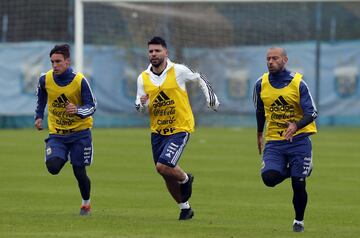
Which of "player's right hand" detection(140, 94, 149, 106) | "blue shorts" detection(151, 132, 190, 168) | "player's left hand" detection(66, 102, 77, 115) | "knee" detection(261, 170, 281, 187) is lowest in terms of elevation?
"knee" detection(261, 170, 281, 187)

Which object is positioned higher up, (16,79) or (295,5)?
(295,5)

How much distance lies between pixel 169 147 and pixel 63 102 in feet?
5.43

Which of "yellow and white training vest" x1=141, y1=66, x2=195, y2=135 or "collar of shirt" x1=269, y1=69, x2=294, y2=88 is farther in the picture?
"yellow and white training vest" x1=141, y1=66, x2=195, y2=135

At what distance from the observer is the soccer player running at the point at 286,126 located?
1295cm

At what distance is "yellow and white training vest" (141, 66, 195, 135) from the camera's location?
14062mm

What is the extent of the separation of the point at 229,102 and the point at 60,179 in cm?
1983

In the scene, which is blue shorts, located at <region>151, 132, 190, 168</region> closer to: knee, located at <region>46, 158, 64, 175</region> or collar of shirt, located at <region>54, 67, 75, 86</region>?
knee, located at <region>46, 158, 64, 175</region>

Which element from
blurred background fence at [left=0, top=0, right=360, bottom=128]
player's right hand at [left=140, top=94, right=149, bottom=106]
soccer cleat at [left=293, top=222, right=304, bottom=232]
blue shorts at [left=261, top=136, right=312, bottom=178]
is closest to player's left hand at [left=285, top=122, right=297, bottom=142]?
blue shorts at [left=261, top=136, right=312, bottom=178]

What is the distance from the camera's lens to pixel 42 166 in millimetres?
22766

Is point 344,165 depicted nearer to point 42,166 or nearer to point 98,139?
point 42,166

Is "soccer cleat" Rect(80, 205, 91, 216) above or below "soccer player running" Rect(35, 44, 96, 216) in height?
below

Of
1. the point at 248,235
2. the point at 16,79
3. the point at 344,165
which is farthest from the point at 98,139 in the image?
the point at 248,235

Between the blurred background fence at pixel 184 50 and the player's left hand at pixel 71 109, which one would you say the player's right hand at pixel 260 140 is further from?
the blurred background fence at pixel 184 50

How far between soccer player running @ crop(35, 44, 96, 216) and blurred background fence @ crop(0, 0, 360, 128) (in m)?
22.9
